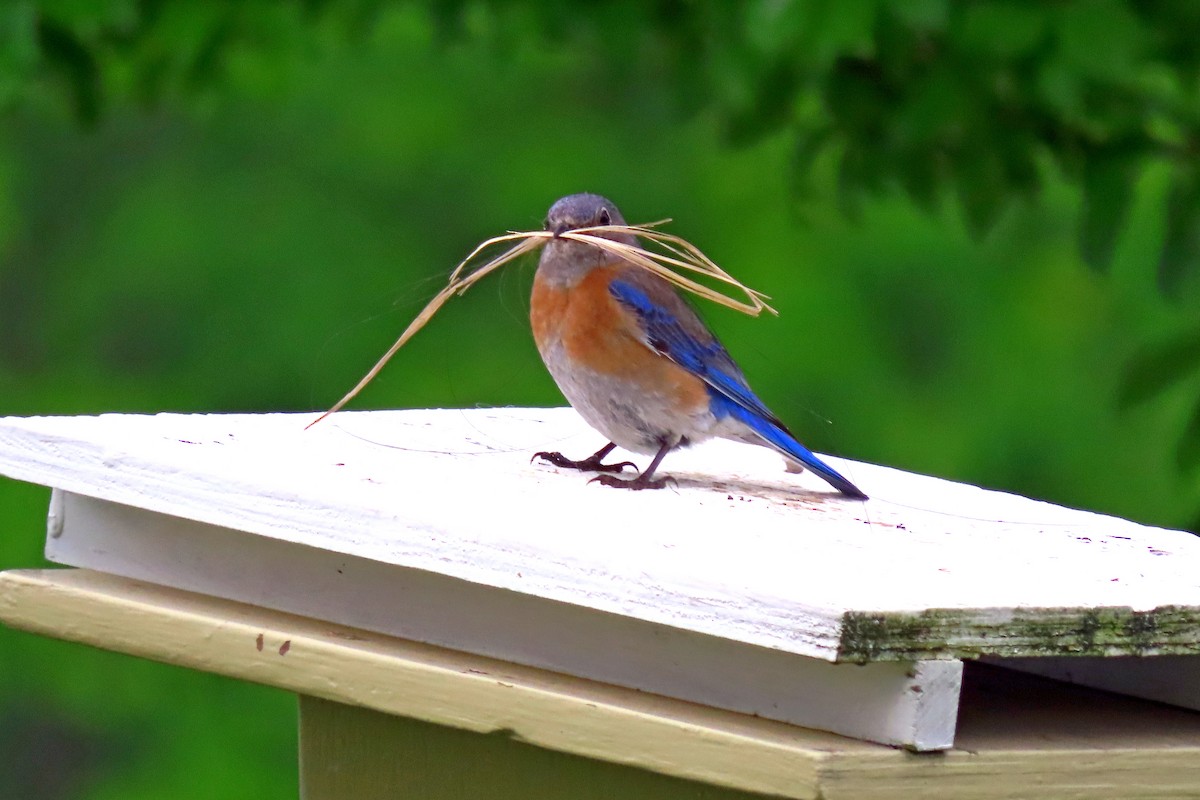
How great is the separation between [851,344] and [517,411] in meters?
4.39

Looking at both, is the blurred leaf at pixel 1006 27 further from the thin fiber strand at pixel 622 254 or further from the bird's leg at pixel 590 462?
the bird's leg at pixel 590 462

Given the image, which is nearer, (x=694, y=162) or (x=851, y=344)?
(x=851, y=344)

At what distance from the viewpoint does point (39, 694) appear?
9305 mm

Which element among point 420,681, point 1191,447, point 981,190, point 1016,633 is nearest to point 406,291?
point 981,190

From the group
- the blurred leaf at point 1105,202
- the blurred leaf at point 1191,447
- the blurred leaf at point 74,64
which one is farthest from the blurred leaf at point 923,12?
the blurred leaf at point 74,64

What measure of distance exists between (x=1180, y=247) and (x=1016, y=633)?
1.38 m

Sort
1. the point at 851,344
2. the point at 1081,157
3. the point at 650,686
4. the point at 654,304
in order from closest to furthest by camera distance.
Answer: the point at 650,686 < the point at 654,304 < the point at 1081,157 < the point at 851,344

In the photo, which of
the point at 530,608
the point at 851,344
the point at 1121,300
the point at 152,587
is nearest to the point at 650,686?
the point at 530,608

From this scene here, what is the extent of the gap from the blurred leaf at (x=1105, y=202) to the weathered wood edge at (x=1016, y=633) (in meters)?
1.22

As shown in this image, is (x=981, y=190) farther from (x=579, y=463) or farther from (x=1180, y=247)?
(x=579, y=463)

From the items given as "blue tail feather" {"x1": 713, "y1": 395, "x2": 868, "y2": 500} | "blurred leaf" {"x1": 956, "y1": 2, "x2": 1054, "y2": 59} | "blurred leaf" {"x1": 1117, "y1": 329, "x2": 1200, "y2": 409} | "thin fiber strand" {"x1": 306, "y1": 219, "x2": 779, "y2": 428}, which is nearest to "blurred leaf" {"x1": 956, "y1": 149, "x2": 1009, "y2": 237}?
"blurred leaf" {"x1": 956, "y1": 2, "x2": 1054, "y2": 59}

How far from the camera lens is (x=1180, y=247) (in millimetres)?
2943

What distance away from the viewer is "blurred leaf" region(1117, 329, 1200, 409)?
2.84m

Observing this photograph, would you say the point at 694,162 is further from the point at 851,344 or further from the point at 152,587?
the point at 152,587
